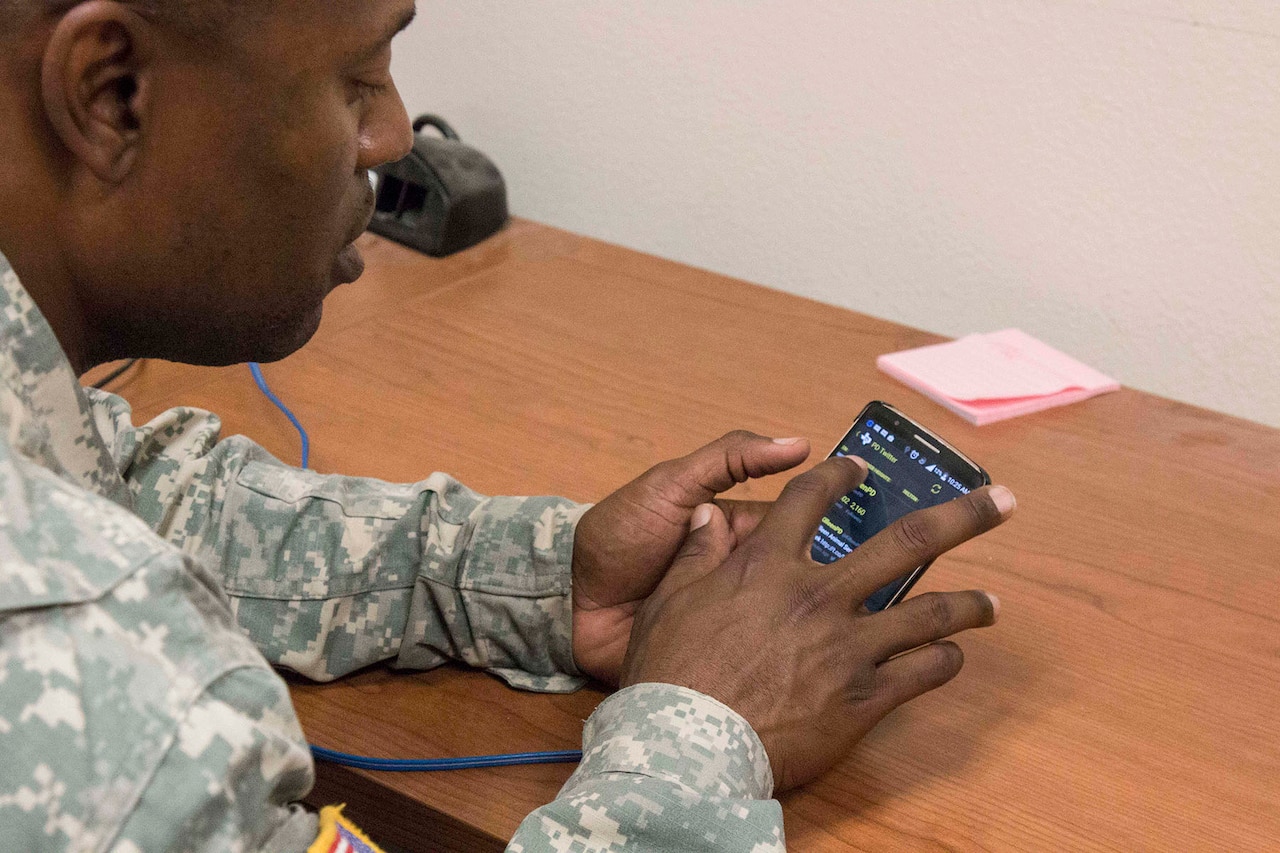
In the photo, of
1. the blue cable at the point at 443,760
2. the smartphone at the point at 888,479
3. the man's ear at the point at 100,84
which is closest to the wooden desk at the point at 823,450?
the blue cable at the point at 443,760

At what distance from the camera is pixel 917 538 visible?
656 millimetres

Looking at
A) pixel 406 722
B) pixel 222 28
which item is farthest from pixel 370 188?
pixel 406 722

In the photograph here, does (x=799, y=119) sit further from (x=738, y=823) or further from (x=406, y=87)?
(x=738, y=823)

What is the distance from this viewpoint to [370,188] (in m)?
0.69

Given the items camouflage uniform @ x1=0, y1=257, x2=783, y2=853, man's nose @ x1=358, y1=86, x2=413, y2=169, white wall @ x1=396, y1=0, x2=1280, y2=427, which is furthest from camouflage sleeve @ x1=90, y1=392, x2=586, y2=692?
white wall @ x1=396, y1=0, x2=1280, y2=427

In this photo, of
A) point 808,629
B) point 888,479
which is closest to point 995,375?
point 888,479

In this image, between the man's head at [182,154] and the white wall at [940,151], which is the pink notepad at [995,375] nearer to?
the white wall at [940,151]

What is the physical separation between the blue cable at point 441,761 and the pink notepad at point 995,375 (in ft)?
1.77

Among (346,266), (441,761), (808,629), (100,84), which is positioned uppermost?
(100,84)

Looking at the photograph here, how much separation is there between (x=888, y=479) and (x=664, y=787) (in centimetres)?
26

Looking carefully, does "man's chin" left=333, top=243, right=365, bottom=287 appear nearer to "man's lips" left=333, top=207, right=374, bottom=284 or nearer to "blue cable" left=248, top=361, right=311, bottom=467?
"man's lips" left=333, top=207, right=374, bottom=284

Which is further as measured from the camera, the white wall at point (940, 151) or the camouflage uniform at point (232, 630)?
the white wall at point (940, 151)

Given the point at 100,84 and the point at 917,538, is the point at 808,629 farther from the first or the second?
the point at 100,84

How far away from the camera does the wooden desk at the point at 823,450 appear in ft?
2.09
